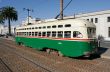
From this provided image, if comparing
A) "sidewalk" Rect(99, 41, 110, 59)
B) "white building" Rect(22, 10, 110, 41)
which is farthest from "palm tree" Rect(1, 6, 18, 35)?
"sidewalk" Rect(99, 41, 110, 59)

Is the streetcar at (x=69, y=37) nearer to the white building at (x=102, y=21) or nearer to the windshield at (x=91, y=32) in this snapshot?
the windshield at (x=91, y=32)

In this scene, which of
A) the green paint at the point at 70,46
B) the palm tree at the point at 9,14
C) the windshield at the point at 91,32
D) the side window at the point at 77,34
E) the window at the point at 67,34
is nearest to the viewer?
the green paint at the point at 70,46

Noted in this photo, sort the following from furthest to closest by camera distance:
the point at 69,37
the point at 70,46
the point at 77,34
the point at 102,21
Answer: the point at 102,21
the point at 69,37
the point at 70,46
the point at 77,34

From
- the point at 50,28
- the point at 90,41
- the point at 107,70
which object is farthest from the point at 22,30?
the point at 107,70

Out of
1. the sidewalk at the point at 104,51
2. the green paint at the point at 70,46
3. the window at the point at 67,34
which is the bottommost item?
the sidewalk at the point at 104,51

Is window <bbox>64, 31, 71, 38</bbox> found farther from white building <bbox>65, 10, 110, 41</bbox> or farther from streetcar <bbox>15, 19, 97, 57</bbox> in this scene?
white building <bbox>65, 10, 110, 41</bbox>

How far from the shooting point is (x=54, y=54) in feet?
58.5

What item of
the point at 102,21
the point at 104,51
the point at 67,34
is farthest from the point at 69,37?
the point at 102,21

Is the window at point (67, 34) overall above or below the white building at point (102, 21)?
below

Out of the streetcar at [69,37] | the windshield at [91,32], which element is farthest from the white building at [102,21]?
the windshield at [91,32]

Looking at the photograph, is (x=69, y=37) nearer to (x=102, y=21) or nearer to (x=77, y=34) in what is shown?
(x=77, y=34)

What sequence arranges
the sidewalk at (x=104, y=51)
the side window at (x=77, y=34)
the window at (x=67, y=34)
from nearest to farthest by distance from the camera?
1. the side window at (x=77, y=34)
2. the window at (x=67, y=34)
3. the sidewalk at (x=104, y=51)

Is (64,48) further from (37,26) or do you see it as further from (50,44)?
(37,26)

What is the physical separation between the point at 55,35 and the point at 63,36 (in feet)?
4.37
